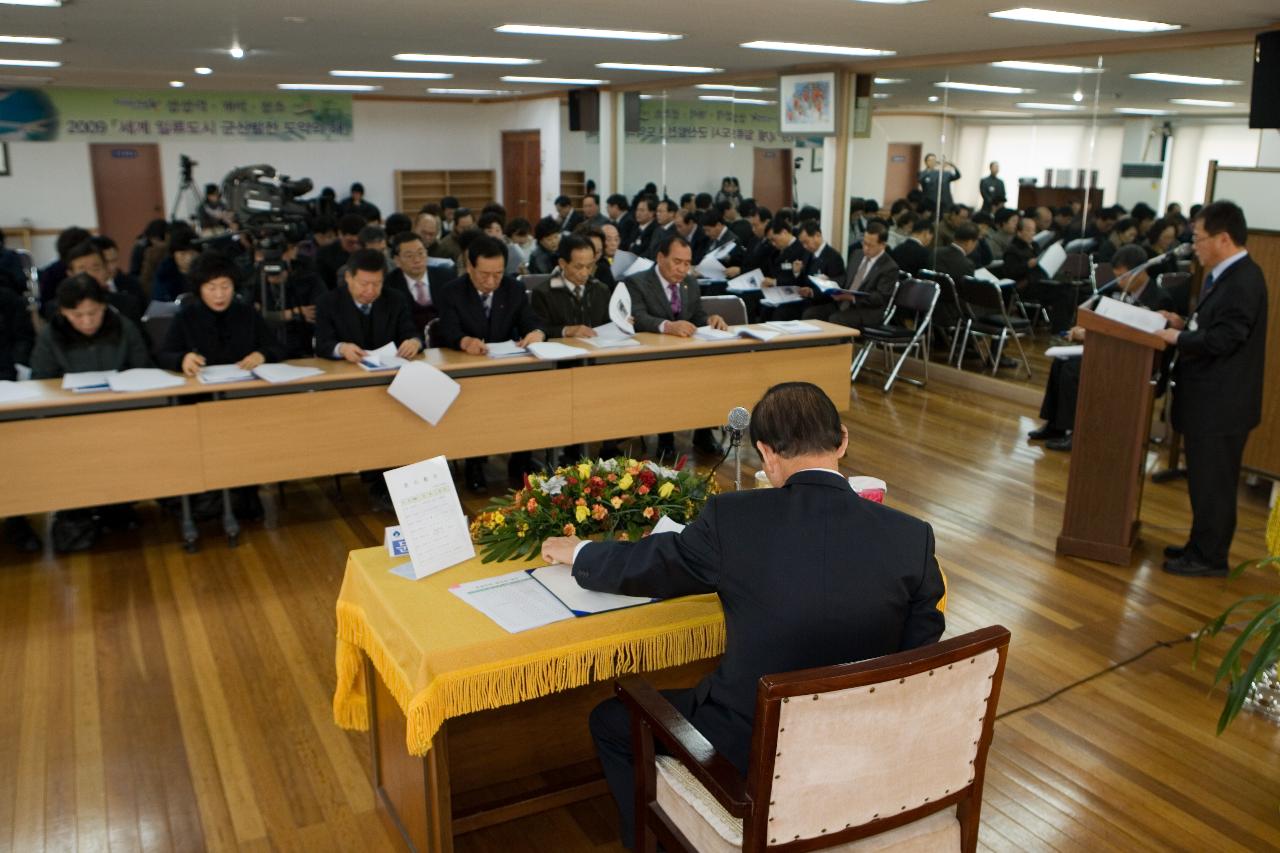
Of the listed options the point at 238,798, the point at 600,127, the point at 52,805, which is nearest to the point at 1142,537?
the point at 238,798

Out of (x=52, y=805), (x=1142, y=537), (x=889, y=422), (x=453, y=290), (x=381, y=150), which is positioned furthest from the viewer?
(x=381, y=150)

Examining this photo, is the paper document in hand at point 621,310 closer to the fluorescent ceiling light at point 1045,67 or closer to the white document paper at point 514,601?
the white document paper at point 514,601

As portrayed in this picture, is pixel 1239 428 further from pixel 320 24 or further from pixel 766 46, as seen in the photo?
pixel 320 24

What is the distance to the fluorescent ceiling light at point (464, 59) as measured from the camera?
8898 millimetres

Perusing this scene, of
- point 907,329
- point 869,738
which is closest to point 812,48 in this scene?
point 907,329

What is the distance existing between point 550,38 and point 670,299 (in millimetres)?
2320

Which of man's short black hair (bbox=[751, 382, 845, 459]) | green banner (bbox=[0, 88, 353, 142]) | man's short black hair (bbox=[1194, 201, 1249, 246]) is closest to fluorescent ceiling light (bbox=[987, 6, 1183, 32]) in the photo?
man's short black hair (bbox=[1194, 201, 1249, 246])

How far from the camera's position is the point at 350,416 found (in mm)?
5137

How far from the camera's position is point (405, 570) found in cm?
279

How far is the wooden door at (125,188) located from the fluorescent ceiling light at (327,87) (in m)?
2.55

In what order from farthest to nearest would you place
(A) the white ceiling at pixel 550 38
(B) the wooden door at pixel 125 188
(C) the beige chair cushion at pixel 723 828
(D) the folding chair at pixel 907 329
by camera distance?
(B) the wooden door at pixel 125 188, (D) the folding chair at pixel 907 329, (A) the white ceiling at pixel 550 38, (C) the beige chair cushion at pixel 723 828

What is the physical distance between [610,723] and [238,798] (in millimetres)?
1279

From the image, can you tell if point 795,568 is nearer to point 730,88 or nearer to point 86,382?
point 86,382

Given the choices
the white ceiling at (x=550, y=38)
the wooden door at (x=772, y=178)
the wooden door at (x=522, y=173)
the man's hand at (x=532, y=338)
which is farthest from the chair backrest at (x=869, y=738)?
the wooden door at (x=522, y=173)
